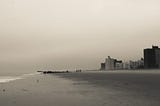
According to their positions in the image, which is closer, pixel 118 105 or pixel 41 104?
pixel 118 105

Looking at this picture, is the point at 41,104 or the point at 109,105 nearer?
the point at 109,105

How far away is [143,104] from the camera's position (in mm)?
27484

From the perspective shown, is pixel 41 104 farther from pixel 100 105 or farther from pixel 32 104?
pixel 100 105

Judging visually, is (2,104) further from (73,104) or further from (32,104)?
(73,104)

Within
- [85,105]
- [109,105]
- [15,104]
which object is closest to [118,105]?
[109,105]

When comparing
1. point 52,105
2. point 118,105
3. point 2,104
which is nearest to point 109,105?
point 118,105

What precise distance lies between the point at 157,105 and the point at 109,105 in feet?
12.8

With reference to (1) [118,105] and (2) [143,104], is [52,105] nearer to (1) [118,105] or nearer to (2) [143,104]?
(1) [118,105]

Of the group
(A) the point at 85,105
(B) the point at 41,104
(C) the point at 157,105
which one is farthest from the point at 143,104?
(B) the point at 41,104

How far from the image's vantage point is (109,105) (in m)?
27.0

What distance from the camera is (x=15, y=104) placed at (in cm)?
2983

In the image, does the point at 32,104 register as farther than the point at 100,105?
Yes

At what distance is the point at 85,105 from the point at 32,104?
504cm

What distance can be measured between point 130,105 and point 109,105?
1714 millimetres
